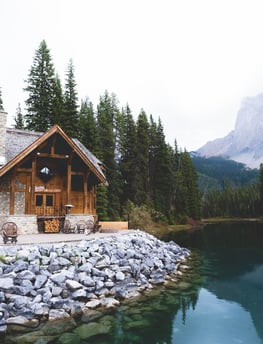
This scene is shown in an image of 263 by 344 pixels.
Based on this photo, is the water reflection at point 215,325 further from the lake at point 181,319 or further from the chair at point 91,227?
the chair at point 91,227

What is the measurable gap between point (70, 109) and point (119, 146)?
39.1ft

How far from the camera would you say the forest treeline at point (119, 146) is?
3531cm

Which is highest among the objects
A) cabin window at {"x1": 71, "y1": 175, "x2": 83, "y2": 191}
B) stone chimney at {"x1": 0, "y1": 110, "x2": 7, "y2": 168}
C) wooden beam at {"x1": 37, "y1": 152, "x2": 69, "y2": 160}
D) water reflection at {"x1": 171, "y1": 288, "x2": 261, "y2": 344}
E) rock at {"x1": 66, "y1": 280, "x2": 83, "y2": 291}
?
stone chimney at {"x1": 0, "y1": 110, "x2": 7, "y2": 168}

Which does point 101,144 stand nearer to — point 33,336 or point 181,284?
point 181,284

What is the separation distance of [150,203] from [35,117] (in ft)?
68.1

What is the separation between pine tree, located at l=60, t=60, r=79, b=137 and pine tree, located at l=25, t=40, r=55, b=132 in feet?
4.80

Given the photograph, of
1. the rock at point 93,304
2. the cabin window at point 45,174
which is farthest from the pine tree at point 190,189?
the rock at point 93,304

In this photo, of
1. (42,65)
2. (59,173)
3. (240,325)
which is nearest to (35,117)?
(42,65)

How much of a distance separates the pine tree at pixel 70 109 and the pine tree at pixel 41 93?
146cm

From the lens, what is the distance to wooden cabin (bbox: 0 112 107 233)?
763 inches

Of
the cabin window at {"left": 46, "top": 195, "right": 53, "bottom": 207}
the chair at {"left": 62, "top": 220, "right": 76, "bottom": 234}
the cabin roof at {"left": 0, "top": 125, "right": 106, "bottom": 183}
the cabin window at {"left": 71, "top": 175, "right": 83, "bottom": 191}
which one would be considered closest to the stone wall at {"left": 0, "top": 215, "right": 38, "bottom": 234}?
the chair at {"left": 62, "top": 220, "right": 76, "bottom": 234}

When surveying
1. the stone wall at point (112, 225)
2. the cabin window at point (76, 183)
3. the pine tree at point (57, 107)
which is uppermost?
the pine tree at point (57, 107)

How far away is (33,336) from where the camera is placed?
31.0 feet

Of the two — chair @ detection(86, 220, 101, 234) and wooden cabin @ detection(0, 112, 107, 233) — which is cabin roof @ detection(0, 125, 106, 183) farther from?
chair @ detection(86, 220, 101, 234)
